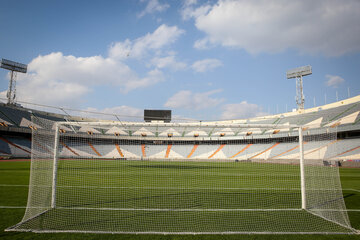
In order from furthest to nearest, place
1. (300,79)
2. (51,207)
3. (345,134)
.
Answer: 1. (300,79)
2. (345,134)
3. (51,207)

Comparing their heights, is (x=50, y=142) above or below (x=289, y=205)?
above

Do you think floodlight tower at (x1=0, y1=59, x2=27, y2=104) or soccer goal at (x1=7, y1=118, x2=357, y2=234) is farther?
floodlight tower at (x1=0, y1=59, x2=27, y2=104)

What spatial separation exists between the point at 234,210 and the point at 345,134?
3181cm

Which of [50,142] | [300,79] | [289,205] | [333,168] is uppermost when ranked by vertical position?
[300,79]

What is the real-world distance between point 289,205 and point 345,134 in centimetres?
3020

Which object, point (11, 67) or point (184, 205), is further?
point (11, 67)

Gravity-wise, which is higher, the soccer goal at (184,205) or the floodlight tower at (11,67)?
the floodlight tower at (11,67)

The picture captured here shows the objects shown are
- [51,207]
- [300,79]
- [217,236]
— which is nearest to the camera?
[217,236]

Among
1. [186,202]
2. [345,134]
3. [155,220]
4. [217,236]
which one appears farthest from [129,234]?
[345,134]

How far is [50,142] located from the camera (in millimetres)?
5949

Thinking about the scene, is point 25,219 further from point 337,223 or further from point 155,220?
point 337,223

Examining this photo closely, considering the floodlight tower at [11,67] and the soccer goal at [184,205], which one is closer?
the soccer goal at [184,205]

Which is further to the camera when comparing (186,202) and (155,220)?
(186,202)

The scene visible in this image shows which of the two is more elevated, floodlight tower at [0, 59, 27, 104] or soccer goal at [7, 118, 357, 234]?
floodlight tower at [0, 59, 27, 104]
